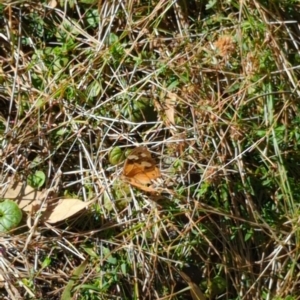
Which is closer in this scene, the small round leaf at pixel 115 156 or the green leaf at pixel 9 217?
the green leaf at pixel 9 217

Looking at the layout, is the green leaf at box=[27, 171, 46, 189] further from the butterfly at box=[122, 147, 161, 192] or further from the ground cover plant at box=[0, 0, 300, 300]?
the butterfly at box=[122, 147, 161, 192]

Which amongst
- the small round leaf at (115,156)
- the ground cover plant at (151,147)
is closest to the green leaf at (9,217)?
the ground cover plant at (151,147)

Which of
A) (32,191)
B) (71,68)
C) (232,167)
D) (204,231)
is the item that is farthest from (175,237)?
(71,68)

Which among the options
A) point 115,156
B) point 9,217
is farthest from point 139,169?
point 9,217

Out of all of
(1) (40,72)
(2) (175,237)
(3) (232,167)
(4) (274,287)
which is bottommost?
(4) (274,287)

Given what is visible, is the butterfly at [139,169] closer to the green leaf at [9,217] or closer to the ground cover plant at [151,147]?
the ground cover plant at [151,147]

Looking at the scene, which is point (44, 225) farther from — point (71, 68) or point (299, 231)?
point (299, 231)
